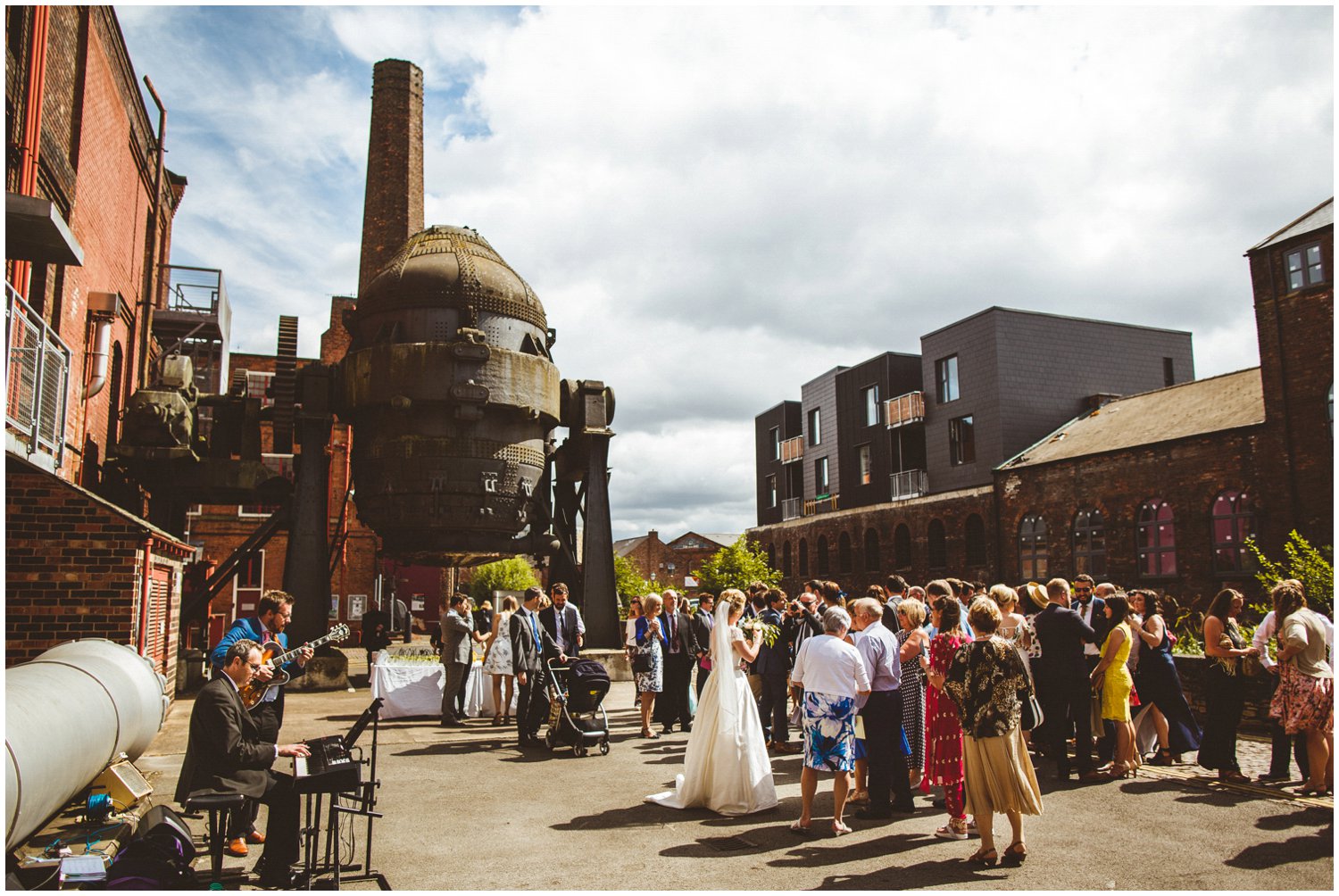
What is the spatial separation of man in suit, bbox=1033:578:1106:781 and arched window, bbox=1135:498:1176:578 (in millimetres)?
22146

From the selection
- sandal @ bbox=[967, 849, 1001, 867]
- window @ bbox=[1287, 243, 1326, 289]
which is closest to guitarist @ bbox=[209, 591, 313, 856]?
sandal @ bbox=[967, 849, 1001, 867]

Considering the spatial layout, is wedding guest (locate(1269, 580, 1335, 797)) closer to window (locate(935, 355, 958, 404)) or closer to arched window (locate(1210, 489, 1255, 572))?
arched window (locate(1210, 489, 1255, 572))

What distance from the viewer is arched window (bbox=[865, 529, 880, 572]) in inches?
1661

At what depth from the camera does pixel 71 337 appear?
13.3 m

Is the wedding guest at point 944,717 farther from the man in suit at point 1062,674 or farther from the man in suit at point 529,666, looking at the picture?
the man in suit at point 529,666

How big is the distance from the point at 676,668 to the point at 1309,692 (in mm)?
6426

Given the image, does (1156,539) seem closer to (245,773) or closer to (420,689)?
(420,689)

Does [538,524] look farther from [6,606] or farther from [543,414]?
[6,606]

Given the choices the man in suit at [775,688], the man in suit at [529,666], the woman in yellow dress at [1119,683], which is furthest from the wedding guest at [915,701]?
the man in suit at [529,666]

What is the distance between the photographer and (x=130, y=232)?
59.8ft

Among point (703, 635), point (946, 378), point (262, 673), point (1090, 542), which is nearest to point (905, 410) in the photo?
point (946, 378)

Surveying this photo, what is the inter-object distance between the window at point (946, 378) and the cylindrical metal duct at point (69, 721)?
35.2 meters

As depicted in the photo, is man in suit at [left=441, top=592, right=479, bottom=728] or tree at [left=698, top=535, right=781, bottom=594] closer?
man in suit at [left=441, top=592, right=479, bottom=728]

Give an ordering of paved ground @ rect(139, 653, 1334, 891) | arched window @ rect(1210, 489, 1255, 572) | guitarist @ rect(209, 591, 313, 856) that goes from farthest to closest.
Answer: arched window @ rect(1210, 489, 1255, 572) → guitarist @ rect(209, 591, 313, 856) → paved ground @ rect(139, 653, 1334, 891)
